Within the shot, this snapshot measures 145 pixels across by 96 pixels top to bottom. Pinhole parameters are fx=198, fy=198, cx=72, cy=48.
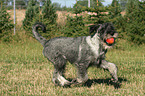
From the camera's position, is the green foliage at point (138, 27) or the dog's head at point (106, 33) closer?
the dog's head at point (106, 33)

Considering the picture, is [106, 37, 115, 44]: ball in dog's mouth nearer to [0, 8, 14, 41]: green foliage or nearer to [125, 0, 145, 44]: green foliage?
[125, 0, 145, 44]: green foliage

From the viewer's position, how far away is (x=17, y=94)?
3.94 metres

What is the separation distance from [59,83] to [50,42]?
3.06ft

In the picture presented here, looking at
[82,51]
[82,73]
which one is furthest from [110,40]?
[82,73]

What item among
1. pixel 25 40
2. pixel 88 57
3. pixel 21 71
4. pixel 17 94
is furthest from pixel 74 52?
pixel 25 40

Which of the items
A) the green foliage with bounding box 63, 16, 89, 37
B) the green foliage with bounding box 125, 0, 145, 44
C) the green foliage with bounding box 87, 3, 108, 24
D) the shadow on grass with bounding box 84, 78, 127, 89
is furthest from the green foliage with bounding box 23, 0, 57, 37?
the shadow on grass with bounding box 84, 78, 127, 89

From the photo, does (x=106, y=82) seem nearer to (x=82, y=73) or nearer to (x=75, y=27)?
(x=82, y=73)

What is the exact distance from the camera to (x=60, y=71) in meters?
4.42

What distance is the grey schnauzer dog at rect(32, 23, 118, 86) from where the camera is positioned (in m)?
3.82

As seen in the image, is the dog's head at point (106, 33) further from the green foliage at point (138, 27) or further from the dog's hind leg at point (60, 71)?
the green foliage at point (138, 27)

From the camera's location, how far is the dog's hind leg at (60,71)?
14.0 ft

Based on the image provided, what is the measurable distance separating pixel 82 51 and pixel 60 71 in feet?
2.53

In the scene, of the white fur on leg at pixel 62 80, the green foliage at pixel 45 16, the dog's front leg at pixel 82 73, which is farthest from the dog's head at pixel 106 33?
the green foliage at pixel 45 16

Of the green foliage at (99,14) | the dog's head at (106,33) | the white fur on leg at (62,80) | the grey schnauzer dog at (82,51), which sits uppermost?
the green foliage at (99,14)
